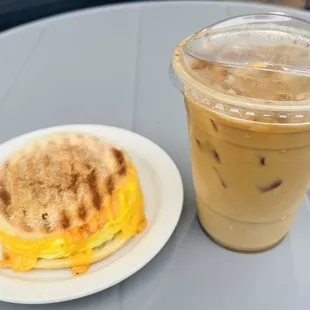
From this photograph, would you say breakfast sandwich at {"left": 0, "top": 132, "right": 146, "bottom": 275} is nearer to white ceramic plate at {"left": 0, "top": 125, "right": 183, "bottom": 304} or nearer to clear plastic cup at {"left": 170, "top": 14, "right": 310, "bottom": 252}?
white ceramic plate at {"left": 0, "top": 125, "right": 183, "bottom": 304}

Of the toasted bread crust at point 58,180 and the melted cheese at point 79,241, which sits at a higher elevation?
the toasted bread crust at point 58,180

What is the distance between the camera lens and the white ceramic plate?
68cm

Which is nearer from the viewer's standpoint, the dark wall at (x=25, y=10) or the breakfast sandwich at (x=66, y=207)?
the breakfast sandwich at (x=66, y=207)

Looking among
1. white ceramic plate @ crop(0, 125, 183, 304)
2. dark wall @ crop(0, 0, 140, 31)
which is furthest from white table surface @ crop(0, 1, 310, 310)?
dark wall @ crop(0, 0, 140, 31)

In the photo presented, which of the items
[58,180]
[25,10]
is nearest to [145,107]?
[58,180]

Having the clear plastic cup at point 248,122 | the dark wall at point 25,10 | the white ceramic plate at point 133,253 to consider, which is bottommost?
the dark wall at point 25,10

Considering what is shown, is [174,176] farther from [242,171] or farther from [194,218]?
[242,171]

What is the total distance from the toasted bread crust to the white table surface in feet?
0.41

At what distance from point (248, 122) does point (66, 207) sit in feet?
0.98

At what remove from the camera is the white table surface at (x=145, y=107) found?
0.72 m

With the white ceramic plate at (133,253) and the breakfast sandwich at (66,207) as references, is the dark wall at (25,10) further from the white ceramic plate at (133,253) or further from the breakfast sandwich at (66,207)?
the breakfast sandwich at (66,207)

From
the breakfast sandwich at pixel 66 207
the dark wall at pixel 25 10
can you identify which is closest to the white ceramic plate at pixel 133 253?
the breakfast sandwich at pixel 66 207

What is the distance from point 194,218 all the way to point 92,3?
140 centimetres

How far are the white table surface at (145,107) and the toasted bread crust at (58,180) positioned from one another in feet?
Answer: 0.41
